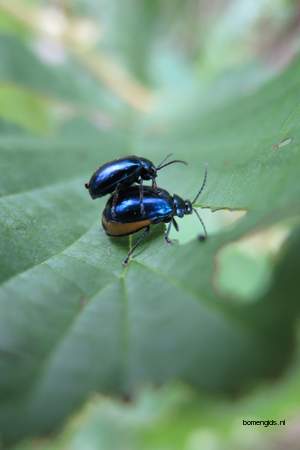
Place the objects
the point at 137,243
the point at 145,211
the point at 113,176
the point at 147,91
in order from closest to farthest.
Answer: the point at 137,243 → the point at 145,211 → the point at 113,176 → the point at 147,91

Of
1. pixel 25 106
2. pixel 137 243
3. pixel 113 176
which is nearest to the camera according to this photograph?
pixel 137 243

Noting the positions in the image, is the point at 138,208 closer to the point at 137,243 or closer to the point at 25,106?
the point at 137,243

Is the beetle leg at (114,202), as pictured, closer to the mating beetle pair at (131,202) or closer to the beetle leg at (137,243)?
the mating beetle pair at (131,202)

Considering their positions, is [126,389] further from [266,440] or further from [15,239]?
[266,440]

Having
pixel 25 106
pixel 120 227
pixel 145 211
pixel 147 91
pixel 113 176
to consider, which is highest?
pixel 147 91

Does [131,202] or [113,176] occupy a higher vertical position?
[113,176]

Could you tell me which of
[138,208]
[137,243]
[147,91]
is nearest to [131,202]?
[138,208]

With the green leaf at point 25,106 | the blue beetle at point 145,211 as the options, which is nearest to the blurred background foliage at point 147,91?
the green leaf at point 25,106

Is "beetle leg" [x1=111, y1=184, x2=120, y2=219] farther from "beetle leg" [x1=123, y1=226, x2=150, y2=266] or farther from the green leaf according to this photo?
the green leaf

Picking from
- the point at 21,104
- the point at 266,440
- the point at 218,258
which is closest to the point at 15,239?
A: the point at 218,258
